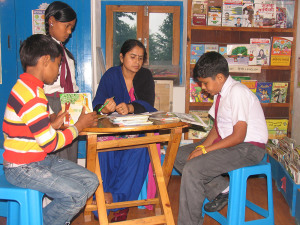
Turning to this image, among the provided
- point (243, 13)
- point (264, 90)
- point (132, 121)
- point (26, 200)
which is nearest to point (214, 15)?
point (243, 13)

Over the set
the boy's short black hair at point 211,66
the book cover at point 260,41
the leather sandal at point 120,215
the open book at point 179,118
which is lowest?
the leather sandal at point 120,215

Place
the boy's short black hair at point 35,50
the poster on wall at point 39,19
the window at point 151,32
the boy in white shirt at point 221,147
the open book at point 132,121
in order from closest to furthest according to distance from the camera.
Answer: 1. the boy's short black hair at point 35,50
2. the open book at point 132,121
3. the boy in white shirt at point 221,147
4. the poster on wall at point 39,19
5. the window at point 151,32

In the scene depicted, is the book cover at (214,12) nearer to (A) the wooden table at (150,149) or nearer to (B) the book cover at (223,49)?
(B) the book cover at (223,49)

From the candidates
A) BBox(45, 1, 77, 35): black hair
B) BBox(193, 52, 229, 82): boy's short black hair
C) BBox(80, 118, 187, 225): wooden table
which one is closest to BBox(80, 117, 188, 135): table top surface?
BBox(80, 118, 187, 225): wooden table

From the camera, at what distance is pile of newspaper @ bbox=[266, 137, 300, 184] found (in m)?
2.38

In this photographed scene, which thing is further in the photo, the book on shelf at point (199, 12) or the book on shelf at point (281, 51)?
the book on shelf at point (281, 51)

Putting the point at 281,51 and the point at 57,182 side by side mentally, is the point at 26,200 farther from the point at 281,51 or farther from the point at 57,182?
the point at 281,51

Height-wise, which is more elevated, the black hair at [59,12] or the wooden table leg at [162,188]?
the black hair at [59,12]

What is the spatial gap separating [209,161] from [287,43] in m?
2.24

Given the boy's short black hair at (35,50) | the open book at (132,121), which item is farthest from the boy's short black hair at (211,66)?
the boy's short black hair at (35,50)

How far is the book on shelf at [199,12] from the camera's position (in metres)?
3.26

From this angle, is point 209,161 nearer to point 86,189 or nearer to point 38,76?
point 86,189

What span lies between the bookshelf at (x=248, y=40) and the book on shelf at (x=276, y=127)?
2.1 inches

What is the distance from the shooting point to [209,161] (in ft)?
6.02
